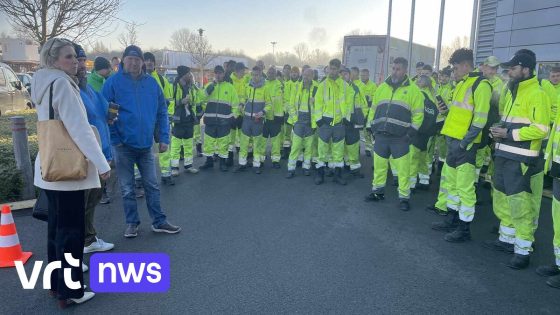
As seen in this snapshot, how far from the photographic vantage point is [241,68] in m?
9.40

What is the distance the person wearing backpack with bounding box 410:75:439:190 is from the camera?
691 cm

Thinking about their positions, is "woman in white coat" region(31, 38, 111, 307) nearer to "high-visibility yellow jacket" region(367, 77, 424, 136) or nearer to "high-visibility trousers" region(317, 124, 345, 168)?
"high-visibility yellow jacket" region(367, 77, 424, 136)

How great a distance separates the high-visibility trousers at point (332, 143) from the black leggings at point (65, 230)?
5.05 meters

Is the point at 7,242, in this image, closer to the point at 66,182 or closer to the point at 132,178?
the point at 132,178

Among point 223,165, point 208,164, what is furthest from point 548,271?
point 208,164

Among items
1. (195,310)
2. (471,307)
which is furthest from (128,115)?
(471,307)

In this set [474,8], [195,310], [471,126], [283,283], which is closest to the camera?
[195,310]

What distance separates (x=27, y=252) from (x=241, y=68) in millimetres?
6244

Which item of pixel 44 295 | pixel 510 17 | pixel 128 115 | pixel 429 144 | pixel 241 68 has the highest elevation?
pixel 510 17

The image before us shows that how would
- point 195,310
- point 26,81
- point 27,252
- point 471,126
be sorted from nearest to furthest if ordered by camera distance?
point 195,310 < point 27,252 < point 471,126 < point 26,81

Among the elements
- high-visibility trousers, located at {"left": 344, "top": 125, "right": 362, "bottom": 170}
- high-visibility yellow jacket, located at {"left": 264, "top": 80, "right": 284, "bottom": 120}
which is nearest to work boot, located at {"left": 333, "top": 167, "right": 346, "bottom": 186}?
high-visibility trousers, located at {"left": 344, "top": 125, "right": 362, "bottom": 170}

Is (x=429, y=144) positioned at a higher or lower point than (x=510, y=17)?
lower

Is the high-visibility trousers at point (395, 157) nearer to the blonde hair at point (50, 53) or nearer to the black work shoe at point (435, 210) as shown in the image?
the black work shoe at point (435, 210)

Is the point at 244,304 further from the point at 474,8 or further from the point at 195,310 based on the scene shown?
the point at 474,8
